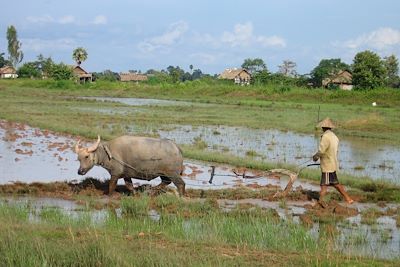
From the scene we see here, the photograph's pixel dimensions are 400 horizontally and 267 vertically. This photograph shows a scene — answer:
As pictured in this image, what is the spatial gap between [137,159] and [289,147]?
7653mm

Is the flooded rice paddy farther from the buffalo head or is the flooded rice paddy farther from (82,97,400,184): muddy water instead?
the buffalo head

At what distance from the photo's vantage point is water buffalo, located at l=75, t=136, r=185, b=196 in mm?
9602

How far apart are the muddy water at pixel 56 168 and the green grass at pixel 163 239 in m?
2.67

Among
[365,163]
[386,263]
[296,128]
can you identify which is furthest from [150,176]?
[296,128]

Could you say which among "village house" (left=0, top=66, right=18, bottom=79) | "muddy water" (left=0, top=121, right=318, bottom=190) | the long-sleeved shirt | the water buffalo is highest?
"village house" (left=0, top=66, right=18, bottom=79)

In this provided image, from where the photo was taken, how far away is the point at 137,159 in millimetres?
9625

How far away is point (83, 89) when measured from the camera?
48750mm

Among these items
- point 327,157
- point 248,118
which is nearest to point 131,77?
point 248,118

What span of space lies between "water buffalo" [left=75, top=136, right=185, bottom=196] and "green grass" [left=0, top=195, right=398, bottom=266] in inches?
57.0

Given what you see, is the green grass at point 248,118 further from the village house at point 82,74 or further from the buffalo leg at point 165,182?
the village house at point 82,74

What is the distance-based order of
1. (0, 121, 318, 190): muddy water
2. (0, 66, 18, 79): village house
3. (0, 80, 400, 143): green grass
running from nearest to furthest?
(0, 121, 318, 190): muddy water < (0, 80, 400, 143): green grass < (0, 66, 18, 79): village house

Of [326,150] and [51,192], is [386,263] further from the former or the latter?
[51,192]

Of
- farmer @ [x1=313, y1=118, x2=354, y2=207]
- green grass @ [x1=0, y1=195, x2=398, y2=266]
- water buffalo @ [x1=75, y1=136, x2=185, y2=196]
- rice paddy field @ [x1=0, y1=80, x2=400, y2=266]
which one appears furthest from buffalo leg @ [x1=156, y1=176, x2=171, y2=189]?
farmer @ [x1=313, y1=118, x2=354, y2=207]

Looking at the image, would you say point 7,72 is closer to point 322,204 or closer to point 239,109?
point 239,109
